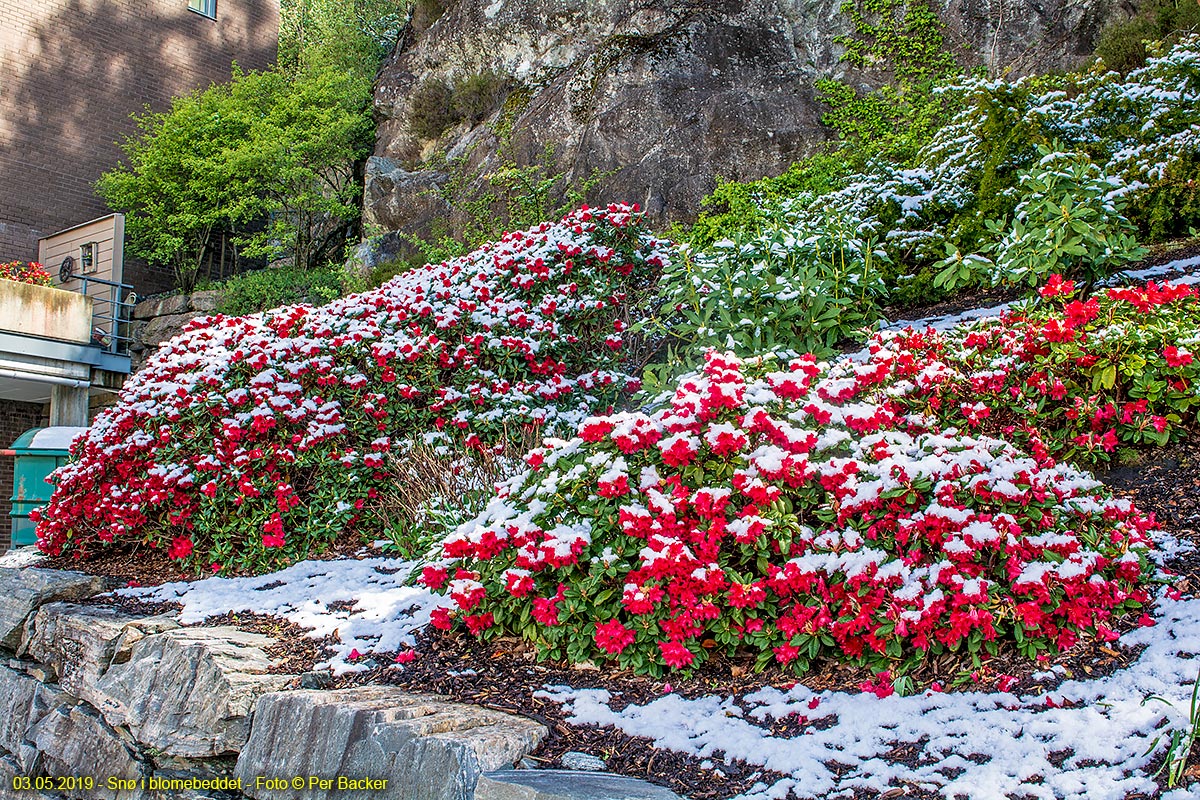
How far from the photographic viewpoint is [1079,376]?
375cm

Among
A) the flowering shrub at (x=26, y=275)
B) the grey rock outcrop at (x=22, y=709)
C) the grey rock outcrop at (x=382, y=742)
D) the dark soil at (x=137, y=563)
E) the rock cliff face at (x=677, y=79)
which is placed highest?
the rock cliff face at (x=677, y=79)

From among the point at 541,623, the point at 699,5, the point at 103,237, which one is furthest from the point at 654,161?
the point at 103,237

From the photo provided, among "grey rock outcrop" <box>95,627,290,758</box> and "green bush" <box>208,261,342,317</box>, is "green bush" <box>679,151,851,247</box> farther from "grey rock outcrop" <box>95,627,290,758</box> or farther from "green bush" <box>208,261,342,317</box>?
"green bush" <box>208,261,342,317</box>

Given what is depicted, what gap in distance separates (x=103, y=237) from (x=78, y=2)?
3.90 metres

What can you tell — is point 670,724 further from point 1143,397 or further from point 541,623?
point 1143,397

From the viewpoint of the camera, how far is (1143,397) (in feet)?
11.7

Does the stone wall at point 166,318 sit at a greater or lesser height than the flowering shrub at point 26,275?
lesser

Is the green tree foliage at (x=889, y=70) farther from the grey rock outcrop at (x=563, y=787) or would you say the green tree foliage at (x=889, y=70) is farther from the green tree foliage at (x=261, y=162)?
the green tree foliage at (x=261, y=162)

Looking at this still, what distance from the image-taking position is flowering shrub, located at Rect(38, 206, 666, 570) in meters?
5.07

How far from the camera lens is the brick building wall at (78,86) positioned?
13.1 m

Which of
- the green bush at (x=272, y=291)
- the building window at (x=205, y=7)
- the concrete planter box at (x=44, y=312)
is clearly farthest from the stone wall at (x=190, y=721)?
the building window at (x=205, y=7)

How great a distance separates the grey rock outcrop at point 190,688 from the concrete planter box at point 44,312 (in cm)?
796

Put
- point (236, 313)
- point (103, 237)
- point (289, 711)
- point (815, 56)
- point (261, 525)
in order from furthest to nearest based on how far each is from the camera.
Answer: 1. point (103, 237)
2. point (236, 313)
3. point (815, 56)
4. point (261, 525)
5. point (289, 711)

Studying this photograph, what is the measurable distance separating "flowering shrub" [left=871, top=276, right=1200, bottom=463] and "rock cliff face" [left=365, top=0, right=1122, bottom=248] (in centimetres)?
452
